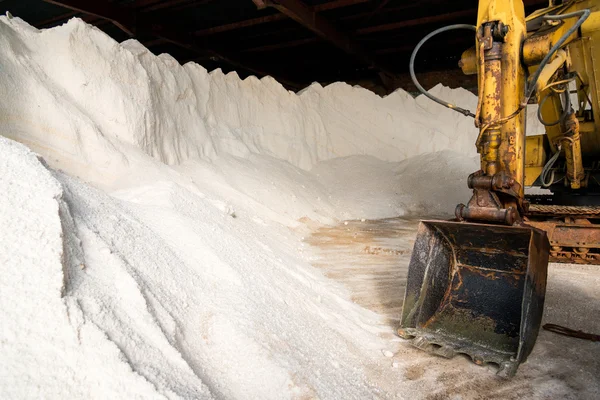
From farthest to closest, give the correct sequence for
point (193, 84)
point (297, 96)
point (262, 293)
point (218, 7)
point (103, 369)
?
point (297, 96) → point (218, 7) → point (193, 84) → point (262, 293) → point (103, 369)

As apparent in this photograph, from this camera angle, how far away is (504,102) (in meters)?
2.50

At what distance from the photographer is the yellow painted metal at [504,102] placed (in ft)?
8.21

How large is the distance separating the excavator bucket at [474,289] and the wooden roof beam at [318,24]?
4.82 meters

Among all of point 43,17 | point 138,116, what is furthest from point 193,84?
point 43,17

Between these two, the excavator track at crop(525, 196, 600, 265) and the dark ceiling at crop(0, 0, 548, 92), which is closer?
the excavator track at crop(525, 196, 600, 265)

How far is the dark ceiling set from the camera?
7720mm

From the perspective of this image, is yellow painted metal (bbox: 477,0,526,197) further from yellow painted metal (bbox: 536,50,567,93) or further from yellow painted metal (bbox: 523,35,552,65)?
yellow painted metal (bbox: 536,50,567,93)

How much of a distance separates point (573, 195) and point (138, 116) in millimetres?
4759

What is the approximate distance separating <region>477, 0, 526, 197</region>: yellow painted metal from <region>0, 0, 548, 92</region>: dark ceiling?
4.39m

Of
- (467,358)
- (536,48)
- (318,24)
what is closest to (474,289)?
(467,358)

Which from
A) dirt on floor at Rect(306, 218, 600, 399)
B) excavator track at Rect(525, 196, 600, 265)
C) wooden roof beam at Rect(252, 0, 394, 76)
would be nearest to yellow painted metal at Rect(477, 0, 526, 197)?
dirt on floor at Rect(306, 218, 600, 399)

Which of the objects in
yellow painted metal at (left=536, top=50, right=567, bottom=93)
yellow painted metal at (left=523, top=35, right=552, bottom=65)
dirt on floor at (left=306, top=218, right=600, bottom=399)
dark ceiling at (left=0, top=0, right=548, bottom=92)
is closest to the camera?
dirt on floor at (left=306, top=218, right=600, bottom=399)

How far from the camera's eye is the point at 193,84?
6.50m

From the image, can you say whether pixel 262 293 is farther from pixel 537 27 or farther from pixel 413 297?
pixel 537 27
